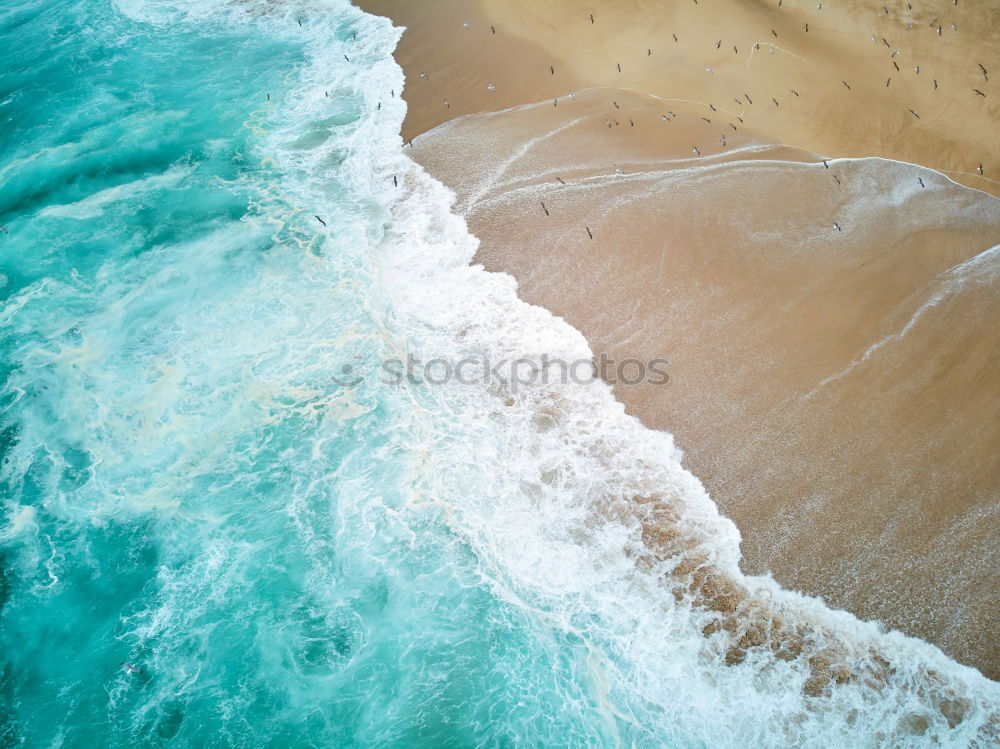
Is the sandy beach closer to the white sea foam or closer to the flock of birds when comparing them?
the flock of birds

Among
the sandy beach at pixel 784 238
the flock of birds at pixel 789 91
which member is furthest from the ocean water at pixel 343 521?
the flock of birds at pixel 789 91

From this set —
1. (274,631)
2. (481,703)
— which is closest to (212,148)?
(274,631)

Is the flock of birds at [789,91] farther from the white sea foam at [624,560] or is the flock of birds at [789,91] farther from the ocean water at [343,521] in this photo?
the ocean water at [343,521]

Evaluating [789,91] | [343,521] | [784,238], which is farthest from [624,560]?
[789,91]

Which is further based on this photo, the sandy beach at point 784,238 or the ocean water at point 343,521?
the sandy beach at point 784,238

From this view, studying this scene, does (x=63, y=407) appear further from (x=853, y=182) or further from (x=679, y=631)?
(x=853, y=182)

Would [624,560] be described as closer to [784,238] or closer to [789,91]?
[784,238]
